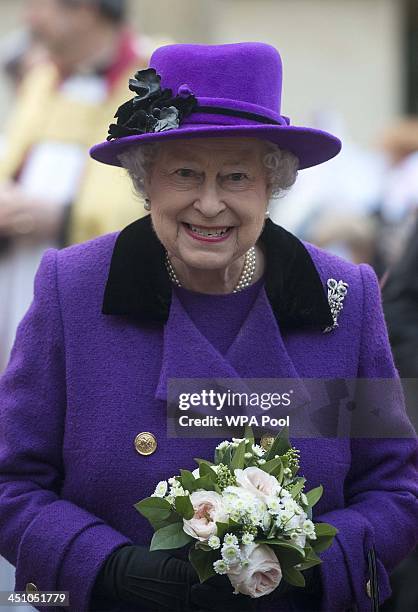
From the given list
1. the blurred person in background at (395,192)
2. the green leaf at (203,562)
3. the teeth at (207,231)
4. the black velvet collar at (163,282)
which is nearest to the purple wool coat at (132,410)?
the black velvet collar at (163,282)

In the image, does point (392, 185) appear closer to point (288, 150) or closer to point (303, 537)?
point (288, 150)

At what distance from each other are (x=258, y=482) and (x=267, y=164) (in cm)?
90

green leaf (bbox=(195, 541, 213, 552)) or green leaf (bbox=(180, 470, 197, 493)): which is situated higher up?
green leaf (bbox=(180, 470, 197, 493))

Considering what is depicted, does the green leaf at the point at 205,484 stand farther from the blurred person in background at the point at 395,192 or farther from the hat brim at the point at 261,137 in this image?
the blurred person in background at the point at 395,192

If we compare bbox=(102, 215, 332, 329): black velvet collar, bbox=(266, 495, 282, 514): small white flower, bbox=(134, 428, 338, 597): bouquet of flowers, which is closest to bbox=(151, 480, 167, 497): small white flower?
bbox=(134, 428, 338, 597): bouquet of flowers

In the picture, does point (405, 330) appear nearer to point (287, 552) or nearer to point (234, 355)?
point (234, 355)

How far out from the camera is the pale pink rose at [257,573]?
11.2 ft

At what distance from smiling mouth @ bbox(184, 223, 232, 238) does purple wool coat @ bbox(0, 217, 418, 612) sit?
0.21m

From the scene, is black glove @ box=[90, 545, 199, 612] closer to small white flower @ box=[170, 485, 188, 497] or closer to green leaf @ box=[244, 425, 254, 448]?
small white flower @ box=[170, 485, 188, 497]

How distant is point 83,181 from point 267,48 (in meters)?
2.40

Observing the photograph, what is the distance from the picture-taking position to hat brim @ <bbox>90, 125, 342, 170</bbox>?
3.67 m

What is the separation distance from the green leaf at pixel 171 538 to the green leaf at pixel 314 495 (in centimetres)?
32

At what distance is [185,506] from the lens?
347 cm

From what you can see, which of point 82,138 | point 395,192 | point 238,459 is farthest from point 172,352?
point 395,192
